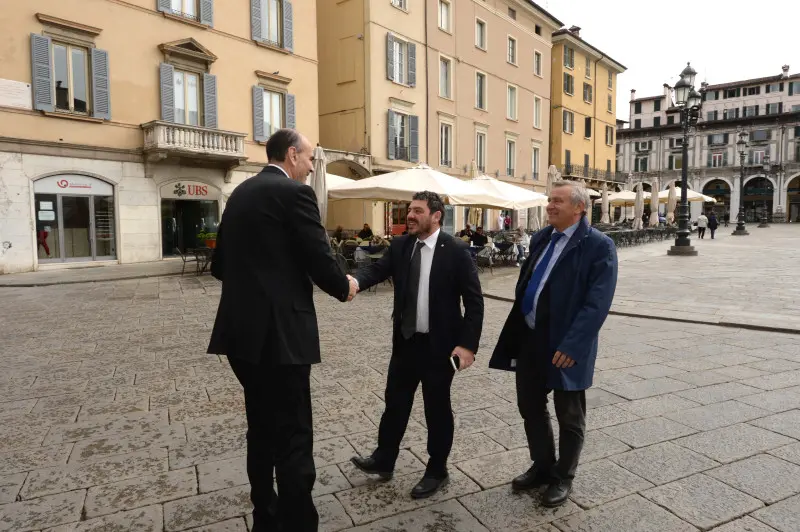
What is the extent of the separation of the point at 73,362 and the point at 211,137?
13406 mm

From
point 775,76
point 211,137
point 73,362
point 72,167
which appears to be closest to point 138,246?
point 72,167

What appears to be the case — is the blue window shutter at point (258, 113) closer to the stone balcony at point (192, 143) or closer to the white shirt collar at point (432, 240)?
the stone balcony at point (192, 143)

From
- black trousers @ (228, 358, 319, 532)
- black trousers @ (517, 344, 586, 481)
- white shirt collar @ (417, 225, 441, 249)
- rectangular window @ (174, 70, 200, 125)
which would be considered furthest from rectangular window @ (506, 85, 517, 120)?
black trousers @ (228, 358, 319, 532)

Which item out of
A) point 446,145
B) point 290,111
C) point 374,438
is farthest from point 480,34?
point 374,438

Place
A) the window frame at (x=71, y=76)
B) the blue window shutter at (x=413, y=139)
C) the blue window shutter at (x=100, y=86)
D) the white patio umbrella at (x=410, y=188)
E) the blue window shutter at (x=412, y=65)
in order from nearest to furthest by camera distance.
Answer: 1. the white patio umbrella at (x=410, y=188)
2. the window frame at (x=71, y=76)
3. the blue window shutter at (x=100, y=86)
4. the blue window shutter at (x=412, y=65)
5. the blue window shutter at (x=413, y=139)

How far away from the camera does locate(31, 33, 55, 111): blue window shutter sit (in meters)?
14.5

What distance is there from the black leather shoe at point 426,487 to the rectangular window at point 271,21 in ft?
67.0

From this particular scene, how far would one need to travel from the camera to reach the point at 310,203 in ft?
7.62

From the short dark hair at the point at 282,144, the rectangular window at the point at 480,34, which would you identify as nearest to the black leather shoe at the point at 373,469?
the short dark hair at the point at 282,144

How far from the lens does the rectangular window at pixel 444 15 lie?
26641 mm

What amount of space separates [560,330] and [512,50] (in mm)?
32677

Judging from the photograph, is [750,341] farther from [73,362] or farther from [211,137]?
[211,137]

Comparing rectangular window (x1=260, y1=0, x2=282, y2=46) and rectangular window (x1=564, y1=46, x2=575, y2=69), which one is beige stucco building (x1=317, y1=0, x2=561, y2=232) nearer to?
rectangular window (x1=260, y1=0, x2=282, y2=46)

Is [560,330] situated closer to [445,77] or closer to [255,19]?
[255,19]
